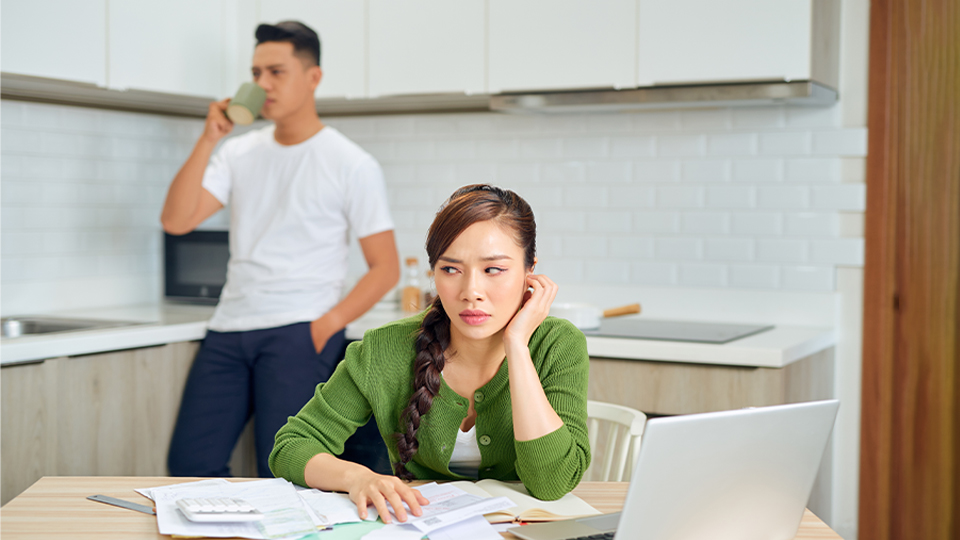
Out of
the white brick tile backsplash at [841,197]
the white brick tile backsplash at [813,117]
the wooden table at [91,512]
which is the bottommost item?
the wooden table at [91,512]

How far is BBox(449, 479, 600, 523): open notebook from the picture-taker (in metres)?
1.27

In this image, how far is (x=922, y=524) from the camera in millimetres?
2621

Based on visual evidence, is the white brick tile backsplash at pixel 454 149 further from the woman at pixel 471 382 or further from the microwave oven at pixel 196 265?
the woman at pixel 471 382

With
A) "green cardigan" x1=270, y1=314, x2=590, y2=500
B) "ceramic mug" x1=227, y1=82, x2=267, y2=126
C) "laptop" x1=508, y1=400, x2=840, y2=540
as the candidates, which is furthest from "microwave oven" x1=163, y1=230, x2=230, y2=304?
"laptop" x1=508, y1=400, x2=840, y2=540

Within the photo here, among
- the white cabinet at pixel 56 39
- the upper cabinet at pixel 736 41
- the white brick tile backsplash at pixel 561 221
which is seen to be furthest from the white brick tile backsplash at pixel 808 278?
the white cabinet at pixel 56 39

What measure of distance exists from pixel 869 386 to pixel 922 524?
43cm

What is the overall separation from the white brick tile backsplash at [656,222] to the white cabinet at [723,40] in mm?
524

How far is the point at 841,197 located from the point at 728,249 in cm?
39

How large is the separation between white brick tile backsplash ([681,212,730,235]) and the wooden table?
5.51 feet

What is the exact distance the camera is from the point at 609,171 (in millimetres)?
3141

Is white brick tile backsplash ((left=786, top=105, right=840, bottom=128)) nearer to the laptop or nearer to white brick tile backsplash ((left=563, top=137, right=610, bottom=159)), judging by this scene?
white brick tile backsplash ((left=563, top=137, right=610, bottom=159))

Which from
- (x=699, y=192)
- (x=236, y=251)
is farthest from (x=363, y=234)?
(x=699, y=192)

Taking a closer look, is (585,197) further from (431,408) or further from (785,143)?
(431,408)

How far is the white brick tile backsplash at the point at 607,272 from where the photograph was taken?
3145mm
